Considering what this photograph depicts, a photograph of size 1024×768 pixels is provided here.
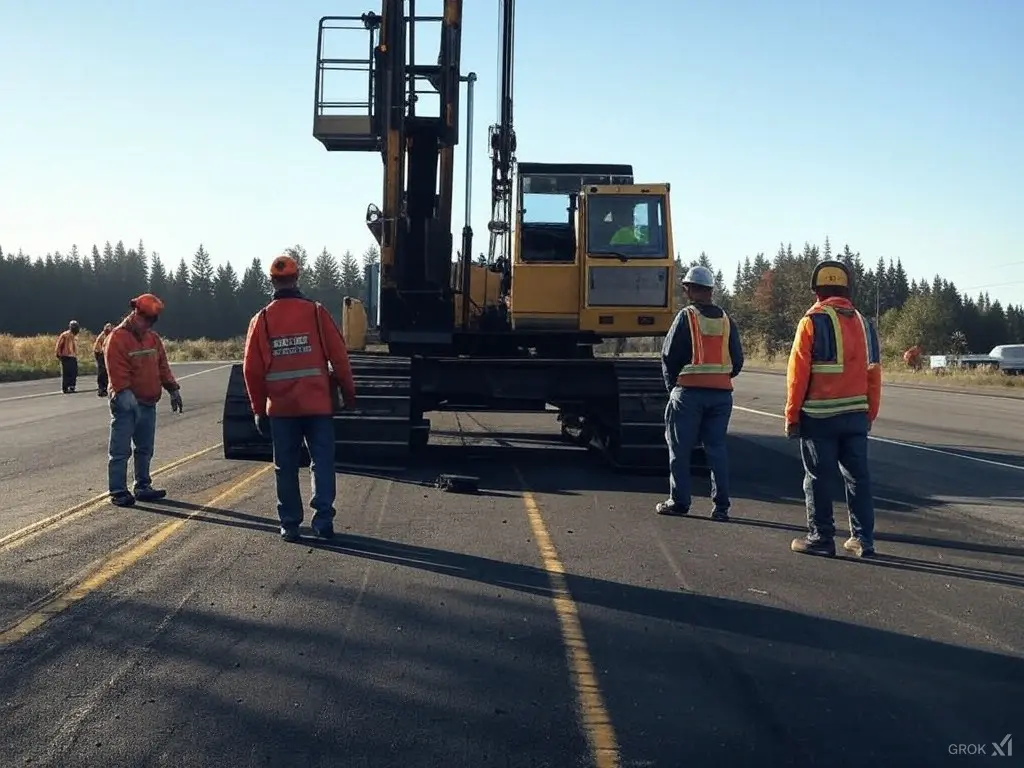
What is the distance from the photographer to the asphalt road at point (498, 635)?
418 centimetres

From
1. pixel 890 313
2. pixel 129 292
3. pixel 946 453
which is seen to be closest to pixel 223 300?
pixel 129 292

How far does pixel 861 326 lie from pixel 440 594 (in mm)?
3751

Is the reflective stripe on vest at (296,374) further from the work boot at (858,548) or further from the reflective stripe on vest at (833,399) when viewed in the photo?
the work boot at (858,548)

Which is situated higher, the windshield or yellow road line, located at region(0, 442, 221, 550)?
the windshield

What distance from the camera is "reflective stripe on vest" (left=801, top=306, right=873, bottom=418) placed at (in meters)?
7.60

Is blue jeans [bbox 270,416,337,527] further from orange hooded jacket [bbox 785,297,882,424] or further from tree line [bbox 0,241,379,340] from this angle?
tree line [bbox 0,241,379,340]

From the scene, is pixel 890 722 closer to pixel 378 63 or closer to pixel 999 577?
pixel 999 577

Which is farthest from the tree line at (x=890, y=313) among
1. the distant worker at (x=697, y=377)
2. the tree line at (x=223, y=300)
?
the distant worker at (x=697, y=377)

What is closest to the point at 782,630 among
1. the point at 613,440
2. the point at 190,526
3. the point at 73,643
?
the point at 73,643

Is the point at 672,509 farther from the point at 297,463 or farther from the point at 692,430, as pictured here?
the point at 297,463

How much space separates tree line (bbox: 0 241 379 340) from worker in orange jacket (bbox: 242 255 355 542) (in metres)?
95.4

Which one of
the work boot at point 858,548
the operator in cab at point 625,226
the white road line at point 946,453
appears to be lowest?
the white road line at point 946,453

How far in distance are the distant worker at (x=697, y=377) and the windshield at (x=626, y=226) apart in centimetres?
310

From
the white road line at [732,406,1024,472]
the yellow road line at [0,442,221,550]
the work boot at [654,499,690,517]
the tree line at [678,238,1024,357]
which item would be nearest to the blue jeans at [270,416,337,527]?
the yellow road line at [0,442,221,550]
